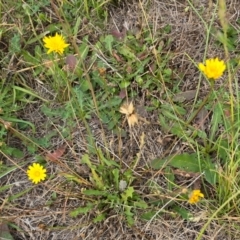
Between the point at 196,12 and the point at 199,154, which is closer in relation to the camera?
the point at 199,154

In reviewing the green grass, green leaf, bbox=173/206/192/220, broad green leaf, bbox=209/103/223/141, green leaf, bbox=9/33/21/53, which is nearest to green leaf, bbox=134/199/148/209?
the green grass

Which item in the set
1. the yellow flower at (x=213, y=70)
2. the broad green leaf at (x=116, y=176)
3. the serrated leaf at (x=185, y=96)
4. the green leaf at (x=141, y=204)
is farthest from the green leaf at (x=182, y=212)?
the yellow flower at (x=213, y=70)

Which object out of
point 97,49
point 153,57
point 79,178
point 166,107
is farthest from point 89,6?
point 79,178

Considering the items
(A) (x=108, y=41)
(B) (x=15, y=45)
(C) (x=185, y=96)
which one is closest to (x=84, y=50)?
(A) (x=108, y=41)

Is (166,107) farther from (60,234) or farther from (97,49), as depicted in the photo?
(60,234)

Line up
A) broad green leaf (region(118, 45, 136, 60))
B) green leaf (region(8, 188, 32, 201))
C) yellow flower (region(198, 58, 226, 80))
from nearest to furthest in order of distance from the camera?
yellow flower (region(198, 58, 226, 80)) < green leaf (region(8, 188, 32, 201)) < broad green leaf (region(118, 45, 136, 60))

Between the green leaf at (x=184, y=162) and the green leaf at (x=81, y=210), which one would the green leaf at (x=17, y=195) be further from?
the green leaf at (x=184, y=162)

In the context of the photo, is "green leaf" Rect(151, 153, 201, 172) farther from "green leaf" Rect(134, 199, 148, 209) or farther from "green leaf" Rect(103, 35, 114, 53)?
"green leaf" Rect(103, 35, 114, 53)

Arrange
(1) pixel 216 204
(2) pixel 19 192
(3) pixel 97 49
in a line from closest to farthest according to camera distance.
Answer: (1) pixel 216 204
(2) pixel 19 192
(3) pixel 97 49

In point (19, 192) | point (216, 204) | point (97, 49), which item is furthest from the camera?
point (97, 49)
